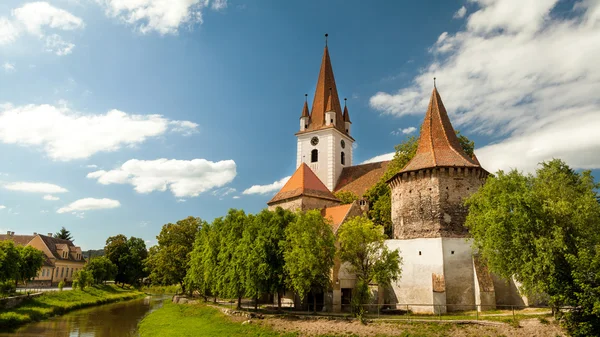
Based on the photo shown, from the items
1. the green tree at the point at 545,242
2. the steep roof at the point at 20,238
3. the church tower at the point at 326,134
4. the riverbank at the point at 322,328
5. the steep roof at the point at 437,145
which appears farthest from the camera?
the steep roof at the point at 20,238

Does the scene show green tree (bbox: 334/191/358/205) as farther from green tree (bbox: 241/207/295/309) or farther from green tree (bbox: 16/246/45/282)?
green tree (bbox: 16/246/45/282)

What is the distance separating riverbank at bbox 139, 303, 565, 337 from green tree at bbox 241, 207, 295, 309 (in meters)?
2.18

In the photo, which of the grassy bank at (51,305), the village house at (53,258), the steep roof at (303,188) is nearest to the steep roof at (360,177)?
the steep roof at (303,188)

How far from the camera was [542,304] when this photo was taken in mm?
27297

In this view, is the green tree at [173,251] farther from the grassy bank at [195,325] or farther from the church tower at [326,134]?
the church tower at [326,134]

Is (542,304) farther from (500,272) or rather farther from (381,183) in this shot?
(381,183)

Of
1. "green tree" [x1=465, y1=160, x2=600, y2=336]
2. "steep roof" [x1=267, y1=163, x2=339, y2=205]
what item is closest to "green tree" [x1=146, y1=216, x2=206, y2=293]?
"steep roof" [x1=267, y1=163, x2=339, y2=205]

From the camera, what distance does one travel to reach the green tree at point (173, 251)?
51.6 m

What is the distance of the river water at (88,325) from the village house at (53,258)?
2133 centimetres

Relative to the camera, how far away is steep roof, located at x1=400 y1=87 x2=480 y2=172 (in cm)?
3122

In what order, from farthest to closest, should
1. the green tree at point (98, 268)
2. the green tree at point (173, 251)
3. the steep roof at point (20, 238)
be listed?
the steep roof at point (20, 238)
the green tree at point (98, 268)
the green tree at point (173, 251)

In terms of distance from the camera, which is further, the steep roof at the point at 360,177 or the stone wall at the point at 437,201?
the steep roof at the point at 360,177

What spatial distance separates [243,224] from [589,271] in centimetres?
2316

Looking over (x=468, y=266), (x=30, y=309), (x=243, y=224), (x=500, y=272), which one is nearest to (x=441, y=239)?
(x=468, y=266)
